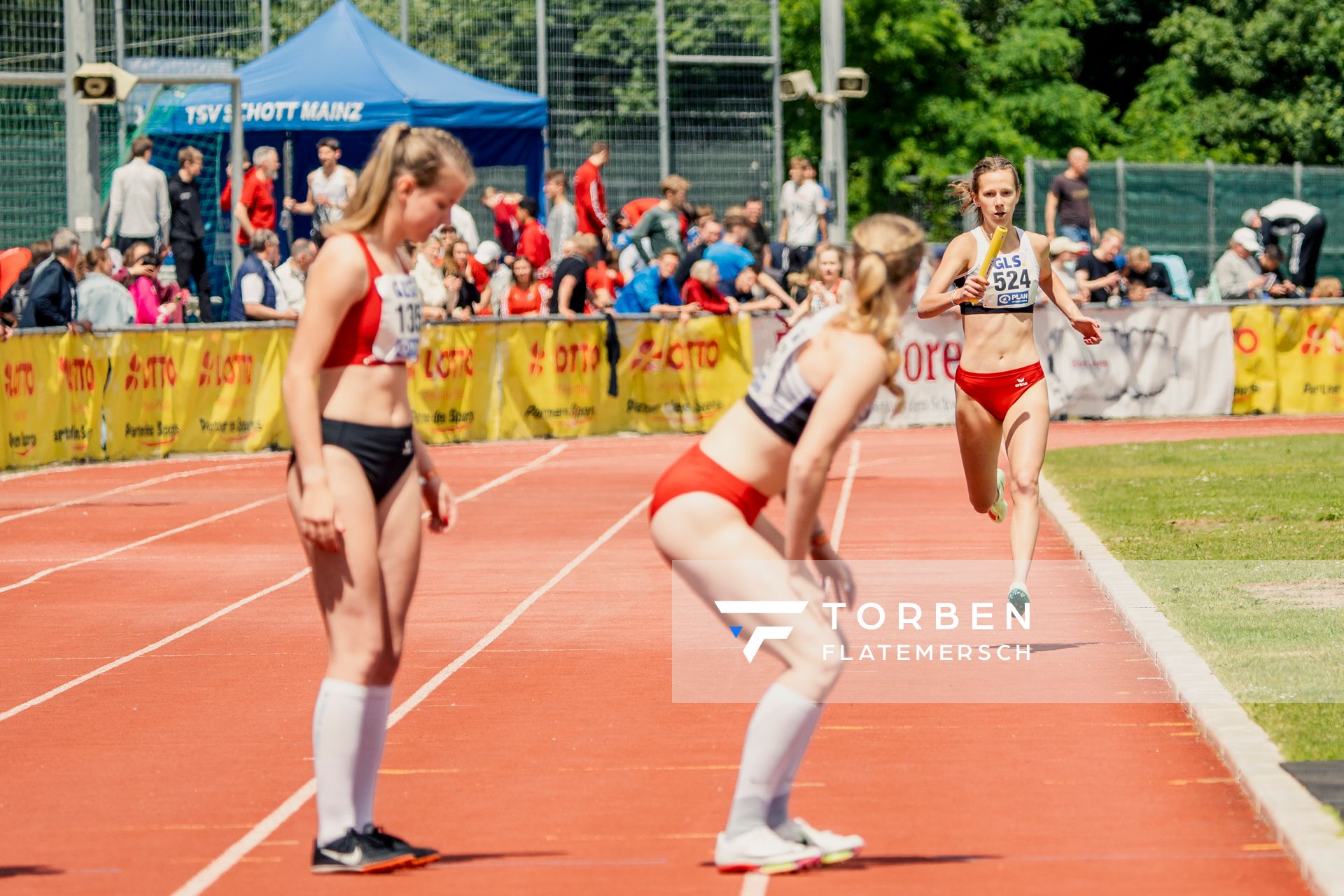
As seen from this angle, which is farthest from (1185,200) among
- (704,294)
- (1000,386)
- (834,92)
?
(1000,386)

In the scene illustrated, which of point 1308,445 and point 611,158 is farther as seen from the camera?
point 611,158

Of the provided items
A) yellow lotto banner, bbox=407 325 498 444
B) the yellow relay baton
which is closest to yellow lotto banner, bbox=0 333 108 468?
yellow lotto banner, bbox=407 325 498 444

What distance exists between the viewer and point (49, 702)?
9391mm

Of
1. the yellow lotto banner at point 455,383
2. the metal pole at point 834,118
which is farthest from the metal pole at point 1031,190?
the yellow lotto banner at point 455,383

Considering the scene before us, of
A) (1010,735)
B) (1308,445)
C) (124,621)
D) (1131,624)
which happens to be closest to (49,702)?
(124,621)

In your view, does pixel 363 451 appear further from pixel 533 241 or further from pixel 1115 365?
pixel 1115 365

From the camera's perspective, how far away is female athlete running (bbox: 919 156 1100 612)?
10.2 meters

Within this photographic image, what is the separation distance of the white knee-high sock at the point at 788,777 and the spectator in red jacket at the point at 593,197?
66.4 feet

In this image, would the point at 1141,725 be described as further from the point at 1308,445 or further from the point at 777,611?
the point at 1308,445

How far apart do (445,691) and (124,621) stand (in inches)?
121

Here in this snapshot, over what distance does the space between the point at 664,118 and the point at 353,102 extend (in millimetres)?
4477

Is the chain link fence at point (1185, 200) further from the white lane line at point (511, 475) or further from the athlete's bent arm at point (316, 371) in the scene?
the athlete's bent arm at point (316, 371)

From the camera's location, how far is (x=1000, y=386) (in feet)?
34.1

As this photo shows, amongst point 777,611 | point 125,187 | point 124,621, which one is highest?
point 125,187
